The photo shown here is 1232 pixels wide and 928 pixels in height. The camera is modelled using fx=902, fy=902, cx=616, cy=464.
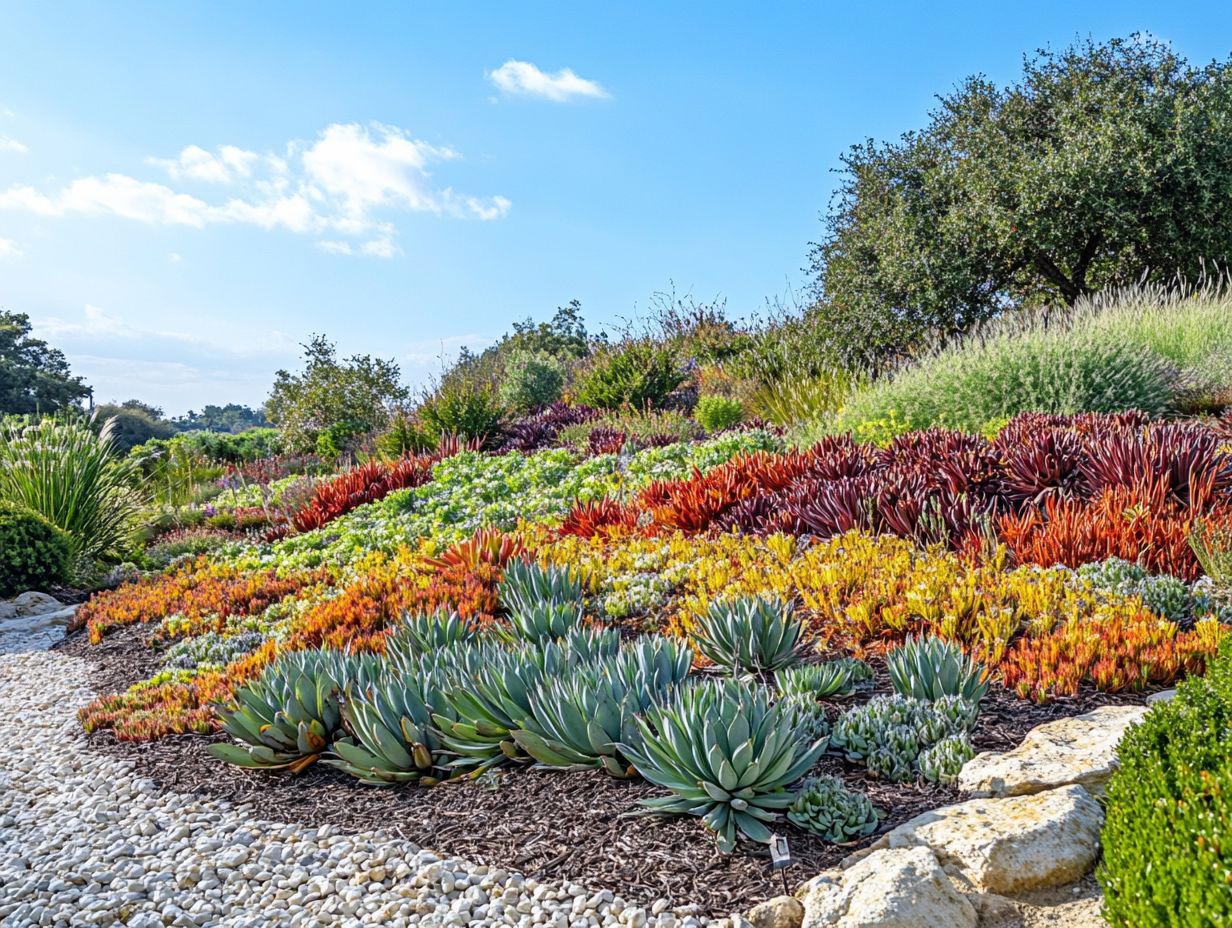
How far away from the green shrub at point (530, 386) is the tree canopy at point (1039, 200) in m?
6.08

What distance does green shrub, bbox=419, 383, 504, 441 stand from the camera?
48.8 feet

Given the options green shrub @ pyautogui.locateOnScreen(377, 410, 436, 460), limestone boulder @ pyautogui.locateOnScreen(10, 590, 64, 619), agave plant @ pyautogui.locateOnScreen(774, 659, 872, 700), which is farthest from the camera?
green shrub @ pyautogui.locateOnScreen(377, 410, 436, 460)

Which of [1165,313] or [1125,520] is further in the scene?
[1165,313]

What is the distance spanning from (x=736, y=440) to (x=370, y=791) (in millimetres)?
7114

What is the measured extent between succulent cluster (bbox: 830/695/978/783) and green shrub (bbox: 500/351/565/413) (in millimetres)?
15005

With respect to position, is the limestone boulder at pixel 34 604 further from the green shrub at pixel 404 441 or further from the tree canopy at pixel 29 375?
the tree canopy at pixel 29 375

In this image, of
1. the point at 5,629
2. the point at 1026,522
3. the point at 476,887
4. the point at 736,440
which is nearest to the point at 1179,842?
the point at 476,887

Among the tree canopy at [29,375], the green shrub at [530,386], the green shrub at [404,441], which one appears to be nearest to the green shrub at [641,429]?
the green shrub at [404,441]

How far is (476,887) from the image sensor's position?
113 inches

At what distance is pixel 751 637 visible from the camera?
4094 millimetres

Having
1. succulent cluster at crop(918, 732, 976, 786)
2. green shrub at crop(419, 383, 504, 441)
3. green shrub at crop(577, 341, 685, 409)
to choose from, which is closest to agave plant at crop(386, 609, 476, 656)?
succulent cluster at crop(918, 732, 976, 786)

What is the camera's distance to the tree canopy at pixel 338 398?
18797mm

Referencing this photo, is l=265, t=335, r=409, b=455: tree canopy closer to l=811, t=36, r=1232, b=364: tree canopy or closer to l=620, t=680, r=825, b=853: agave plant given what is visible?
l=811, t=36, r=1232, b=364: tree canopy

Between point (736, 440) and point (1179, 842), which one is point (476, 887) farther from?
point (736, 440)
